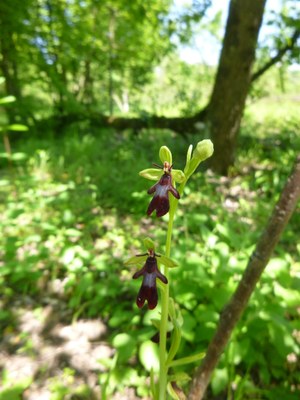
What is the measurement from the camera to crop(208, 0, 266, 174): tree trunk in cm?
404

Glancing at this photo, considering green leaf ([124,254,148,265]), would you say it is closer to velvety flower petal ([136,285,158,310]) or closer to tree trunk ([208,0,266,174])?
velvety flower petal ([136,285,158,310])

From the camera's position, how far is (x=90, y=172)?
13.4 feet

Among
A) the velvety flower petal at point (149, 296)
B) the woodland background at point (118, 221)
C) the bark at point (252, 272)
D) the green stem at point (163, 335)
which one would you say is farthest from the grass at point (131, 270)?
the velvety flower petal at point (149, 296)

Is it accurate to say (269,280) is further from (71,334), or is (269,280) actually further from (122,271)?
(71,334)

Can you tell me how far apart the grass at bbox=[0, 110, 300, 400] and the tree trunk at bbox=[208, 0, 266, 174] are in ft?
1.66

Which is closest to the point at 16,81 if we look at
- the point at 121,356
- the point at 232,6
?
the point at 232,6

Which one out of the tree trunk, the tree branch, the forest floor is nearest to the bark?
the forest floor

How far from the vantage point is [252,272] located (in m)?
1.17

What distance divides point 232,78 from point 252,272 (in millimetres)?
3747

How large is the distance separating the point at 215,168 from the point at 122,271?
→ 2.73m

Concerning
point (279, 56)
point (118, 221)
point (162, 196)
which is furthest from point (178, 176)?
point (279, 56)

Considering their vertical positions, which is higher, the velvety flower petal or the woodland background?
the velvety flower petal

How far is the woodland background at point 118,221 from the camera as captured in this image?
1.62 m

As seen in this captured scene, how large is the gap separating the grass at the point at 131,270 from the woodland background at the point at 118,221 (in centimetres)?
1
